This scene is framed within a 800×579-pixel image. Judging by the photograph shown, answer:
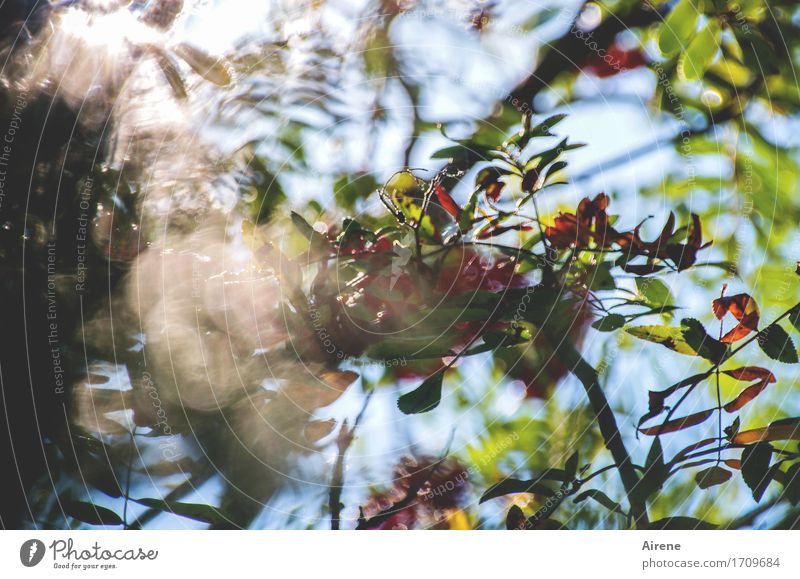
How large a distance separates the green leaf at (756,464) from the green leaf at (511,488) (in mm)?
142

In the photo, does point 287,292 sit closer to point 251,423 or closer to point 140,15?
point 251,423

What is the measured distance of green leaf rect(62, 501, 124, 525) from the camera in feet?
1.35

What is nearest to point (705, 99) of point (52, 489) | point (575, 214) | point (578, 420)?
point (575, 214)

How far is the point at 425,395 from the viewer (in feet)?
1.39

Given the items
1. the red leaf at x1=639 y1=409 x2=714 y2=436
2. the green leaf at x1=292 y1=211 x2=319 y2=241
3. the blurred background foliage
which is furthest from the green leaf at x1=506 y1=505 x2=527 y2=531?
the green leaf at x1=292 y1=211 x2=319 y2=241

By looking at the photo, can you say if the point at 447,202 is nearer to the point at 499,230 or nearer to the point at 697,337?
the point at 499,230

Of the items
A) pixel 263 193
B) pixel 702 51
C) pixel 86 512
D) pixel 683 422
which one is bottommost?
pixel 86 512

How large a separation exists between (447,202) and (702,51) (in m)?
0.20

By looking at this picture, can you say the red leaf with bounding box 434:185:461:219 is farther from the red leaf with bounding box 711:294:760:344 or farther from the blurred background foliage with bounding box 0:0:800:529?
the red leaf with bounding box 711:294:760:344

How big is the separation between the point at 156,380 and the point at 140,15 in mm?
226

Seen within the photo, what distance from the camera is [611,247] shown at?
0.42 metres

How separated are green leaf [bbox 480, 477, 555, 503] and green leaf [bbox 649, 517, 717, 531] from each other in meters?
0.09

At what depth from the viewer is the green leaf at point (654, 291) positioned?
17.0 inches

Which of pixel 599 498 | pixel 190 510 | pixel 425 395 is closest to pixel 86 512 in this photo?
pixel 190 510
